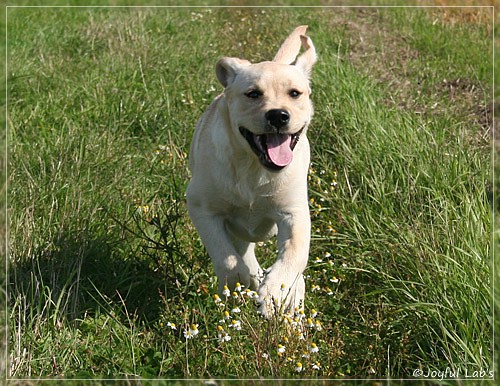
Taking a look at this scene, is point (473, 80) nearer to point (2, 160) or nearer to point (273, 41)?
point (273, 41)

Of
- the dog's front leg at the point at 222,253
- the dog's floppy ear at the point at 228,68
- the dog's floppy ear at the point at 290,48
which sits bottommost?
the dog's front leg at the point at 222,253

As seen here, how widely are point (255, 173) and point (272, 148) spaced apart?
0.24 m

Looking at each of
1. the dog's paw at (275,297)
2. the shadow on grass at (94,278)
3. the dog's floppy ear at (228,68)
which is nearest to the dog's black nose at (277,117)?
the dog's floppy ear at (228,68)

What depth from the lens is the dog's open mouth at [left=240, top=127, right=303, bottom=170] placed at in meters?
4.51

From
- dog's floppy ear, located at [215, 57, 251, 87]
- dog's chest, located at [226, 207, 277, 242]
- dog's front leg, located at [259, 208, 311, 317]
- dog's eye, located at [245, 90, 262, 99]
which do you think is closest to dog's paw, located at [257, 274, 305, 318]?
dog's front leg, located at [259, 208, 311, 317]

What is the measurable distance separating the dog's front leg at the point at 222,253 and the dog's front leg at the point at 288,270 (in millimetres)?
166

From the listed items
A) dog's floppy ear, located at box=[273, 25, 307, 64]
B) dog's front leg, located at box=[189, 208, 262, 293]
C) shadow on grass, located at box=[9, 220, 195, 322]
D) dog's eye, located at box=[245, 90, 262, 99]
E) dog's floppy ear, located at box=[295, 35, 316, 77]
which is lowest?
shadow on grass, located at box=[9, 220, 195, 322]

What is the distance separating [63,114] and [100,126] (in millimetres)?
389

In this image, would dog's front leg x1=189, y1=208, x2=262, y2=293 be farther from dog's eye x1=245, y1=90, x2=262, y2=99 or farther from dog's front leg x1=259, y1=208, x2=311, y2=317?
dog's eye x1=245, y1=90, x2=262, y2=99

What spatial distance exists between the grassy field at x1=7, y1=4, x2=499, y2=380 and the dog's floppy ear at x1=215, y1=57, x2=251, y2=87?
0.98 metres

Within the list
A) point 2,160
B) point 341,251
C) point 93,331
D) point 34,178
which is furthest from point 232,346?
point 2,160

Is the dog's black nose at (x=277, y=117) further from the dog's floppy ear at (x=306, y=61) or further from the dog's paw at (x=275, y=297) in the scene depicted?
the dog's paw at (x=275, y=297)

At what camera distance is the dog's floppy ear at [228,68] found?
4.89 metres

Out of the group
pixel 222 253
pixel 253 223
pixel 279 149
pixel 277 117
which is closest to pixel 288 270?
pixel 222 253
